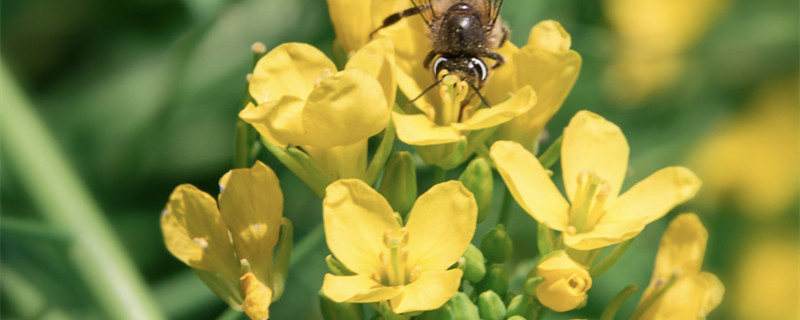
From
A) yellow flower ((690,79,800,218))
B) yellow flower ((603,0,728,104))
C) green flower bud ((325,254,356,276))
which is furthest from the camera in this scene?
yellow flower ((690,79,800,218))

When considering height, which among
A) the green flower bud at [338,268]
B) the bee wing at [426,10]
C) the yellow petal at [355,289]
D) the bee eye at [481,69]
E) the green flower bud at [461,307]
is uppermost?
the bee wing at [426,10]

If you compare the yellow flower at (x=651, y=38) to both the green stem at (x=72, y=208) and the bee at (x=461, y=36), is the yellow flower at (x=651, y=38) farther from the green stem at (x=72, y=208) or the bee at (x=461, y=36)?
the green stem at (x=72, y=208)

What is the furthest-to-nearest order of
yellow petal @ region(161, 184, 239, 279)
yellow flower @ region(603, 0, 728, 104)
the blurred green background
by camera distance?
yellow flower @ region(603, 0, 728, 104) < the blurred green background < yellow petal @ region(161, 184, 239, 279)

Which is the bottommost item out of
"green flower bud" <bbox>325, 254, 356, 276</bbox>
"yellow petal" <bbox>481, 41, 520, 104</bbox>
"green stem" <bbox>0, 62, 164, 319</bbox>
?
"green stem" <bbox>0, 62, 164, 319</bbox>

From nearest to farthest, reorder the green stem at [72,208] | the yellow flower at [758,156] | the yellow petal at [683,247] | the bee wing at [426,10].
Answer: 1. the yellow petal at [683,247]
2. the bee wing at [426,10]
3. the green stem at [72,208]
4. the yellow flower at [758,156]

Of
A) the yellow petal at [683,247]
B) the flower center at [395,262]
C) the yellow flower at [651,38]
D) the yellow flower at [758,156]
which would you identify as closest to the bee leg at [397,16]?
the flower center at [395,262]

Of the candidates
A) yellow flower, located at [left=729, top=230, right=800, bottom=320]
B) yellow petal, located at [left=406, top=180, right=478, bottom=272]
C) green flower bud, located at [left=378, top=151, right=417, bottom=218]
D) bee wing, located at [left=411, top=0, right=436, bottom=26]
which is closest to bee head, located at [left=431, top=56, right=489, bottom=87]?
bee wing, located at [left=411, top=0, right=436, bottom=26]

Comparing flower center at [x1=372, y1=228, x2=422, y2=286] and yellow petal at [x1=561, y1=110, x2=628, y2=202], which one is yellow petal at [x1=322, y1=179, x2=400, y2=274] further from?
yellow petal at [x1=561, y1=110, x2=628, y2=202]
